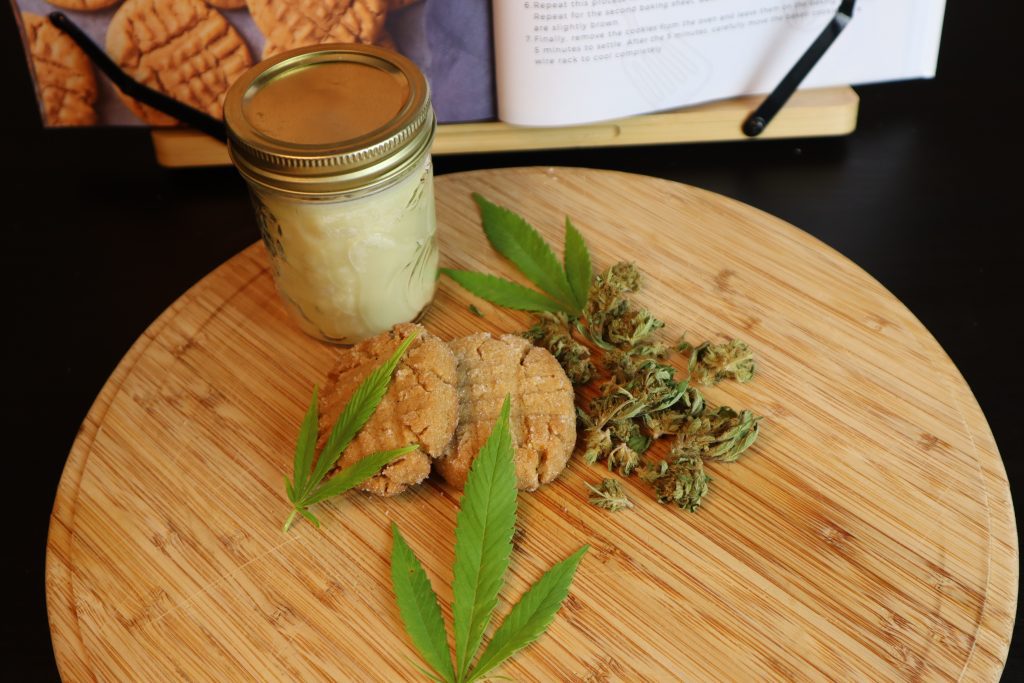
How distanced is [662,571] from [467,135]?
1185mm

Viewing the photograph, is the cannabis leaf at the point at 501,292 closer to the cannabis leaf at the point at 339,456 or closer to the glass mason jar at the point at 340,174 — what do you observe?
the glass mason jar at the point at 340,174

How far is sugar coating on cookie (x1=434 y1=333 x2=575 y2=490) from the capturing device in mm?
1517

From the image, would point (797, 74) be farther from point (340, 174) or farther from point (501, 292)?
point (340, 174)

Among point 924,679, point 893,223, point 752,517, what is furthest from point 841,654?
point 893,223

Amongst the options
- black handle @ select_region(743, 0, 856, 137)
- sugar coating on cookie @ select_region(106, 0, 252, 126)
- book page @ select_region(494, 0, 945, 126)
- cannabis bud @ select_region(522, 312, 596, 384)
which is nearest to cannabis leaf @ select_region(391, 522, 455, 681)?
cannabis bud @ select_region(522, 312, 596, 384)

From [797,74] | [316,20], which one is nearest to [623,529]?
[797,74]

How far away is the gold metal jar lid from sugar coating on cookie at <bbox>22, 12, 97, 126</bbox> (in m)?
0.83

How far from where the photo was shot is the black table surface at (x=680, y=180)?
2002 millimetres

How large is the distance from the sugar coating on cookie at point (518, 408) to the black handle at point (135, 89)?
992 millimetres

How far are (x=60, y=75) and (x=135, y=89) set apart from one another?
189 mm

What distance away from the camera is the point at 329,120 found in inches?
60.4

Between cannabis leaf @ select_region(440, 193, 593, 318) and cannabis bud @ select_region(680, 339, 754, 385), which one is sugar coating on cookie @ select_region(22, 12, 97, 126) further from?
cannabis bud @ select_region(680, 339, 754, 385)

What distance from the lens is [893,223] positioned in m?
2.23

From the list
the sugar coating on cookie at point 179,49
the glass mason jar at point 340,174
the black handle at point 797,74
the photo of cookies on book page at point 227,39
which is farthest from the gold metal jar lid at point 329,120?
the black handle at point 797,74
